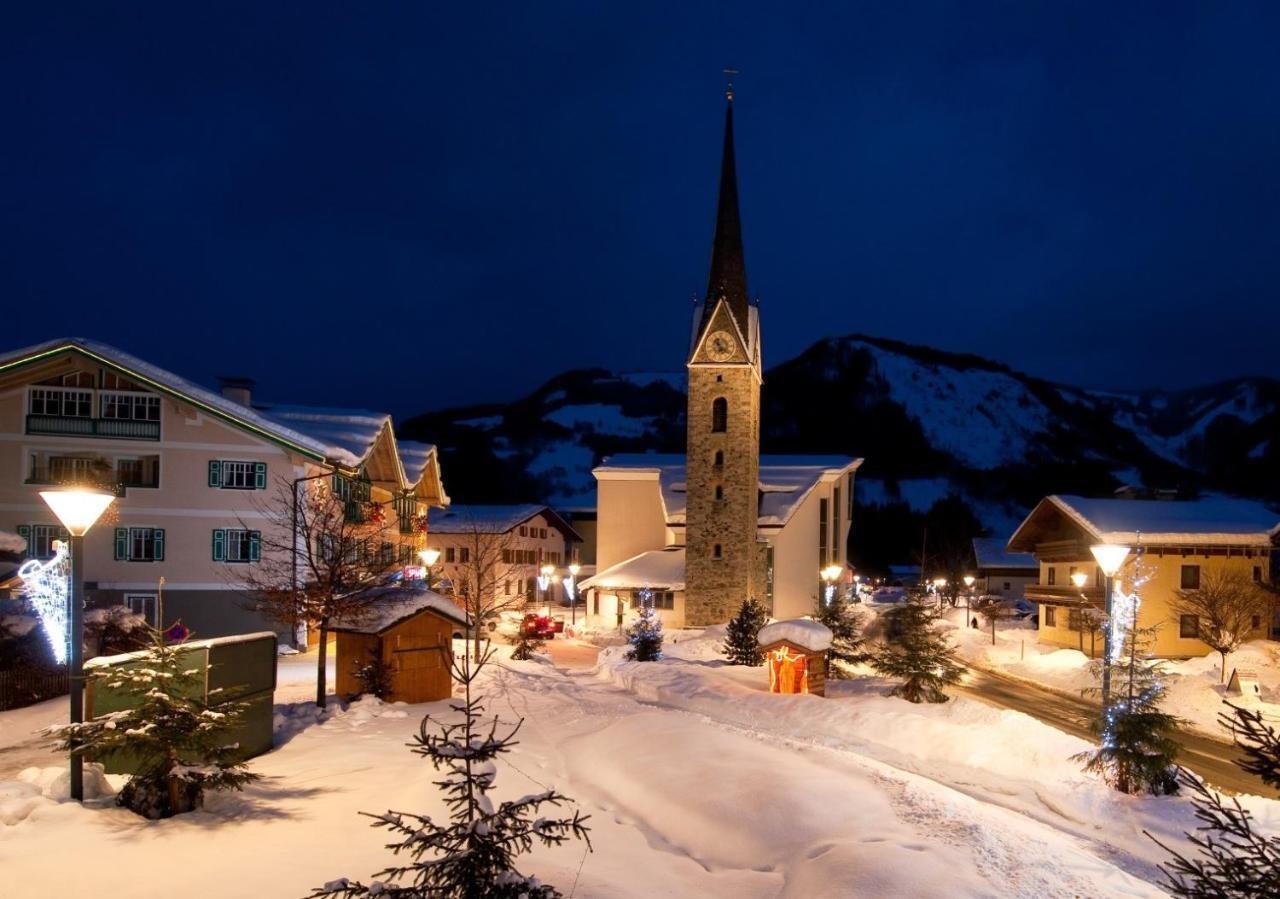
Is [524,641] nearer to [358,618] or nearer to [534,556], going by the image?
[358,618]

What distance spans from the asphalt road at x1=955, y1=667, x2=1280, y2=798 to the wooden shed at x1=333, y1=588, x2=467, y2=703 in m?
15.2

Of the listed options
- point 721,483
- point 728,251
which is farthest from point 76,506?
point 728,251

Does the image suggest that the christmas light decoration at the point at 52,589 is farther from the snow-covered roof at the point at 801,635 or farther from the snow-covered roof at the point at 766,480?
the snow-covered roof at the point at 766,480

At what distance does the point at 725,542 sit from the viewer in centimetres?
4794

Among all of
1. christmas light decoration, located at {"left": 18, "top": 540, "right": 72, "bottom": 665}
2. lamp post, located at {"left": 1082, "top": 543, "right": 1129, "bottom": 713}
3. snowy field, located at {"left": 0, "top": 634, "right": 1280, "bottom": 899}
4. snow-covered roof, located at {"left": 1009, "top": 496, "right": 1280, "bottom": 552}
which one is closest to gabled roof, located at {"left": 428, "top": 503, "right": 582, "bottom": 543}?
snow-covered roof, located at {"left": 1009, "top": 496, "right": 1280, "bottom": 552}

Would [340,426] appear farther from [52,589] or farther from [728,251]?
[728,251]

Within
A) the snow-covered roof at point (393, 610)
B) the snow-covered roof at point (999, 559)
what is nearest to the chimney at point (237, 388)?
the snow-covered roof at point (393, 610)

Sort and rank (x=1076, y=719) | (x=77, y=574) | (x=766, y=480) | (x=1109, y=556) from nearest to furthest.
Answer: (x=77, y=574) → (x=1109, y=556) → (x=1076, y=719) → (x=766, y=480)

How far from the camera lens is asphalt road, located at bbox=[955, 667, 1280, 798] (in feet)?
59.2

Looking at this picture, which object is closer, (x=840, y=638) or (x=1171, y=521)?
(x=840, y=638)

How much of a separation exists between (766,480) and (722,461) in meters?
8.91

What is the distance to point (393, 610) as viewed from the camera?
64.0 feet

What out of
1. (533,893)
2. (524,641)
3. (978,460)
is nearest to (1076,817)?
(533,893)

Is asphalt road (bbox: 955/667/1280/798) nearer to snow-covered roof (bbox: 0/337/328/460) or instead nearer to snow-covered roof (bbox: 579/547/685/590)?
snow-covered roof (bbox: 579/547/685/590)
